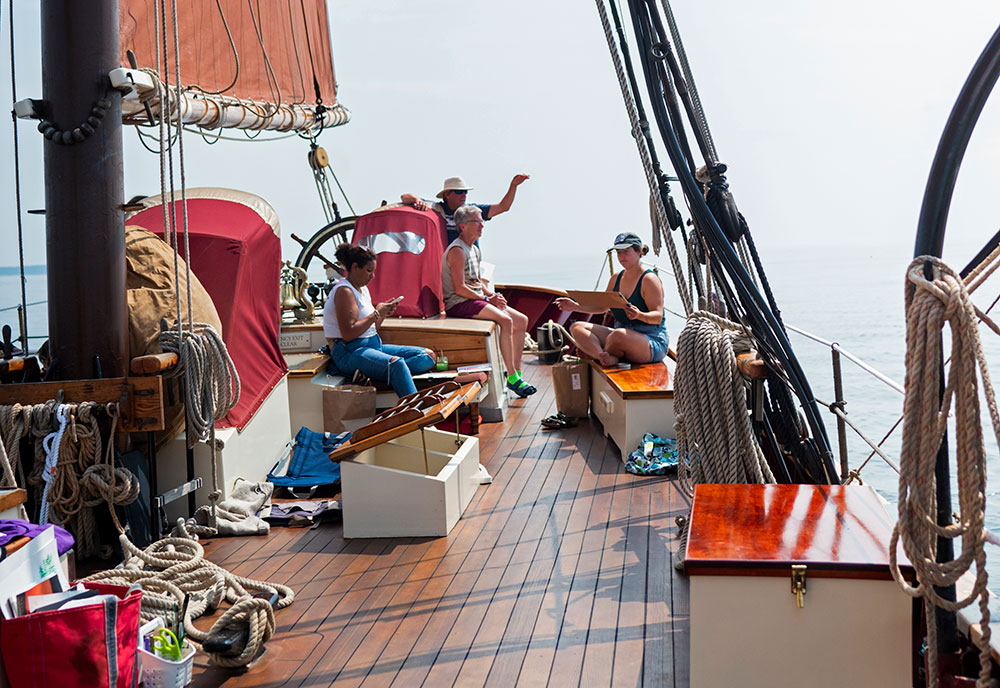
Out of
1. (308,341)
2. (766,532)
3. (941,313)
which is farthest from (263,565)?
(308,341)

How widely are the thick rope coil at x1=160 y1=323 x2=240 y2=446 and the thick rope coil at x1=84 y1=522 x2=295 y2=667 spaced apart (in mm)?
459

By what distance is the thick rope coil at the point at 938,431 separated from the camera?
1763mm

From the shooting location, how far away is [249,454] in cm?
443

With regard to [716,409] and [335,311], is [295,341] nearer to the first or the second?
[335,311]

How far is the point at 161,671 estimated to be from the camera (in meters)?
2.49

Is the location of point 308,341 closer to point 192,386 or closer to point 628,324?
point 628,324

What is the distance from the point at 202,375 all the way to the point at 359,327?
166 cm

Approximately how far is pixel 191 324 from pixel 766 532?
2322 mm

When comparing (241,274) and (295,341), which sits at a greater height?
(241,274)

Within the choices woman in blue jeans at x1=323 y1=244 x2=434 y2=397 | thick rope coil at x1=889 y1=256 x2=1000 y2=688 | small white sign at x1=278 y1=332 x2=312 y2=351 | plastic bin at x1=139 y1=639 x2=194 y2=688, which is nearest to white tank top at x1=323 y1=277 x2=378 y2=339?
woman in blue jeans at x1=323 y1=244 x2=434 y2=397

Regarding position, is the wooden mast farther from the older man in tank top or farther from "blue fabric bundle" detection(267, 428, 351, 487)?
the older man in tank top

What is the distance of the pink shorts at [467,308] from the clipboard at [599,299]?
0.80m

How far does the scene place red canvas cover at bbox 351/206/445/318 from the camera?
6.64 meters

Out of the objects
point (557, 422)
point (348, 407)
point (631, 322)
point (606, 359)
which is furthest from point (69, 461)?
point (631, 322)
